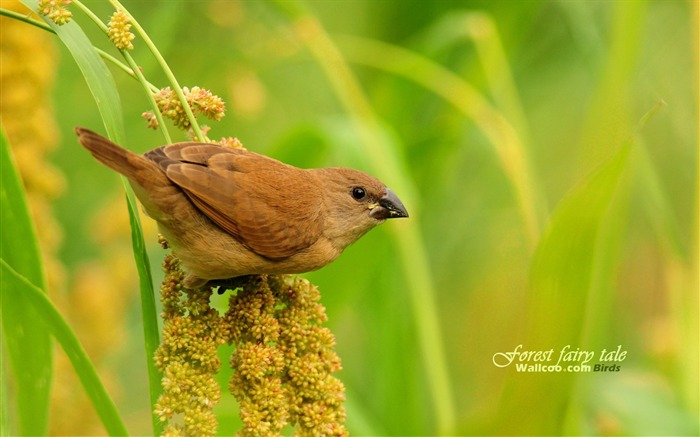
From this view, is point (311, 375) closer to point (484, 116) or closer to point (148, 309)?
point (148, 309)

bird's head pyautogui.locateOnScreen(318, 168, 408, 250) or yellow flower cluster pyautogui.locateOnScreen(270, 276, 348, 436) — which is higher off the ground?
bird's head pyautogui.locateOnScreen(318, 168, 408, 250)

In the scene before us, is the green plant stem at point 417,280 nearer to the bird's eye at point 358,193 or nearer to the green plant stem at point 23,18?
the bird's eye at point 358,193

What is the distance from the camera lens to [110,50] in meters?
4.58

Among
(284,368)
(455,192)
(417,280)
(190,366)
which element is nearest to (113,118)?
(190,366)

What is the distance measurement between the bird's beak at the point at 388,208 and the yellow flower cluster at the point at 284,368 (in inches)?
25.4

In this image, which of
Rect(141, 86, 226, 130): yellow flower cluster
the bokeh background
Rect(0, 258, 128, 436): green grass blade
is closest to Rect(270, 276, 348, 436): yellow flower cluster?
Rect(0, 258, 128, 436): green grass blade

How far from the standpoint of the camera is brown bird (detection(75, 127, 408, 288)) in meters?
2.29

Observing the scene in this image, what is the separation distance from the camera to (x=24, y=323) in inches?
80.6

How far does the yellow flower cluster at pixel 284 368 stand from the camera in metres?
2.01

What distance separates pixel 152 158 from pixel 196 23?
1.86 metres

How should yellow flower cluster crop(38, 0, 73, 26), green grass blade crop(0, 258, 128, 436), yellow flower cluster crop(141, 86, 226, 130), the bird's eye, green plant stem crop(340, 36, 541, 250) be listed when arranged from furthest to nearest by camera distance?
green plant stem crop(340, 36, 541, 250) → the bird's eye → yellow flower cluster crop(141, 86, 226, 130) → yellow flower cluster crop(38, 0, 73, 26) → green grass blade crop(0, 258, 128, 436)

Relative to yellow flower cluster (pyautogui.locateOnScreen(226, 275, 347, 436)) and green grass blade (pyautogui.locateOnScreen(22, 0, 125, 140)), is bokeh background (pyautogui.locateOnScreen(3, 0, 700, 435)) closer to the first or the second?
yellow flower cluster (pyautogui.locateOnScreen(226, 275, 347, 436))

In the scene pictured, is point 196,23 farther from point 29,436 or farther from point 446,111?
point 29,436

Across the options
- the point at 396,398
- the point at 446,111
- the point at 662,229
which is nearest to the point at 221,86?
the point at 446,111
